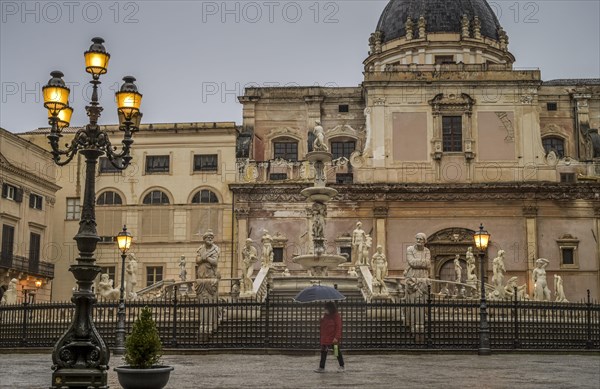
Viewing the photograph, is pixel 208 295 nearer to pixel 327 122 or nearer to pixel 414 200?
pixel 414 200

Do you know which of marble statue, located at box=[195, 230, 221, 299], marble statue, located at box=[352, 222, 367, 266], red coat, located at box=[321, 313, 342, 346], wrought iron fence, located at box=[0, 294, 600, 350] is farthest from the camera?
marble statue, located at box=[352, 222, 367, 266]

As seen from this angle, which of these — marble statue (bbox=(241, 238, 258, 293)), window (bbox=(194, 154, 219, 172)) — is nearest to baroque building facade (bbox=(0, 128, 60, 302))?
window (bbox=(194, 154, 219, 172))

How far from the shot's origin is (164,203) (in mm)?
45750

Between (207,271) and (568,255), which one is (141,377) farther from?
(568,255)

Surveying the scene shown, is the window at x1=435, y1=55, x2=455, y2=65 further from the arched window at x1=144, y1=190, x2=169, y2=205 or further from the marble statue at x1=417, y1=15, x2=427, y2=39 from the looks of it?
the arched window at x1=144, y1=190, x2=169, y2=205

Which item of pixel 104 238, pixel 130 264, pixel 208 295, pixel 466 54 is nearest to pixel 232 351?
pixel 208 295

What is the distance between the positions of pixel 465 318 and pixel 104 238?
2609 cm

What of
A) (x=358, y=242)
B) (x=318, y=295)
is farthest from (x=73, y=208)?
(x=318, y=295)

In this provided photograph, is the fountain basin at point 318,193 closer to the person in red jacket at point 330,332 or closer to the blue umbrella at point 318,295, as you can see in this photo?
the blue umbrella at point 318,295

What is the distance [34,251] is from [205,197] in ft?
31.7

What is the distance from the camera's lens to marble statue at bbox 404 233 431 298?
935 inches

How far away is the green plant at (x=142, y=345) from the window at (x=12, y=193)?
33.7 meters

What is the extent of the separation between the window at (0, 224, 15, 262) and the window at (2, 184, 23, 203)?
4.88 feet

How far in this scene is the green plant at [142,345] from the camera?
435 inches
